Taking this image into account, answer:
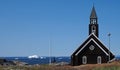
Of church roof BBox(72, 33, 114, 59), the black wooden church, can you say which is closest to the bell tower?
the black wooden church

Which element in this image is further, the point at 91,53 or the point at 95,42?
the point at 91,53

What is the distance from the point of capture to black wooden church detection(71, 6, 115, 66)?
2918 inches

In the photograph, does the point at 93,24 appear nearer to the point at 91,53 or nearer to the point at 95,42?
the point at 95,42

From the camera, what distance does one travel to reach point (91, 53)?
7556 cm

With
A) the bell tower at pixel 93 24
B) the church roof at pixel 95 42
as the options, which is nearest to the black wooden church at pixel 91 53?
the church roof at pixel 95 42

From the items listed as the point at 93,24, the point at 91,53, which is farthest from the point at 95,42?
the point at 93,24

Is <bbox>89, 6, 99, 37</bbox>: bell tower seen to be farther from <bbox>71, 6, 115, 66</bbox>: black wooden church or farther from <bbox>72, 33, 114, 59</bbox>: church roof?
<bbox>72, 33, 114, 59</bbox>: church roof

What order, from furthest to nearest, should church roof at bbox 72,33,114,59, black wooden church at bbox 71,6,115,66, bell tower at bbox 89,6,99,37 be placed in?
1. bell tower at bbox 89,6,99,37
2. black wooden church at bbox 71,6,115,66
3. church roof at bbox 72,33,114,59

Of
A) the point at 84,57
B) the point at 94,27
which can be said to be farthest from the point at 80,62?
the point at 94,27

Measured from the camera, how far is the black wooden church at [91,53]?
74.1 meters

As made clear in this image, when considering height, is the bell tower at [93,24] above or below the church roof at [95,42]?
above

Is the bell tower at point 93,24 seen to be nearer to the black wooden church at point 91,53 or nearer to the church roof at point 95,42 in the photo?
the black wooden church at point 91,53

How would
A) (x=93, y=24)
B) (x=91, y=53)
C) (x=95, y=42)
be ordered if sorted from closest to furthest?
(x=95, y=42), (x=91, y=53), (x=93, y=24)

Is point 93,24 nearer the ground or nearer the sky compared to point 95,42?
nearer the sky
